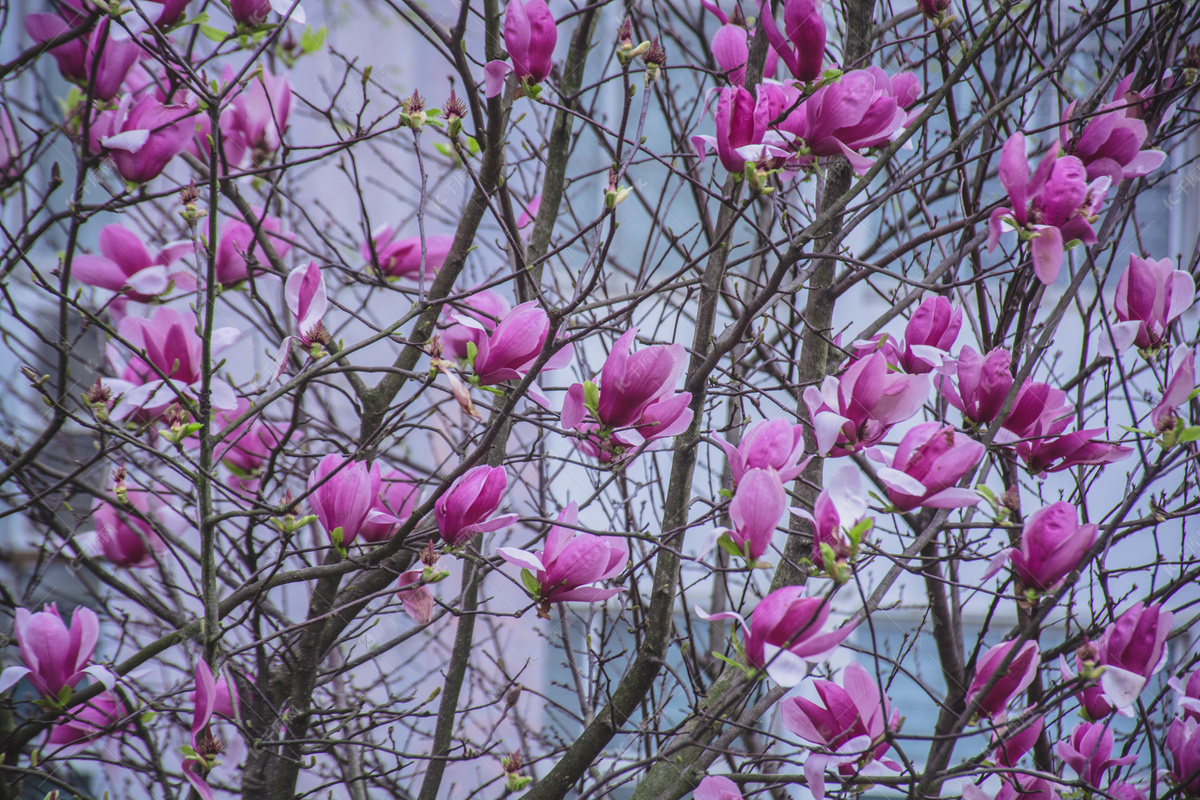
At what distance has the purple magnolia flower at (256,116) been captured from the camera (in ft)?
4.07

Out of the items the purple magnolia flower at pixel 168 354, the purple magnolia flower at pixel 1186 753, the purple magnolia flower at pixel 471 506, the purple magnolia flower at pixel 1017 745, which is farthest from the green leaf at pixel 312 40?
the purple magnolia flower at pixel 1186 753

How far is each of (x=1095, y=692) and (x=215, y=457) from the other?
1.07 meters

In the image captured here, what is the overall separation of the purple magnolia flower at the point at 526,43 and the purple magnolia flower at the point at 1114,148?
0.54 m

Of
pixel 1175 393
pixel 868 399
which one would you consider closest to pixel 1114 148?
pixel 1175 393

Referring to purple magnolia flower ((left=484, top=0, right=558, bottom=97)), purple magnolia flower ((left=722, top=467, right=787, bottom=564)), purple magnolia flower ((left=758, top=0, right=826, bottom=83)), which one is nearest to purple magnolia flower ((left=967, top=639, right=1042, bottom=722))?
purple magnolia flower ((left=722, top=467, right=787, bottom=564))

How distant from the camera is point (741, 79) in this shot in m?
1.12

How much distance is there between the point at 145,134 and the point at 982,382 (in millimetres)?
939

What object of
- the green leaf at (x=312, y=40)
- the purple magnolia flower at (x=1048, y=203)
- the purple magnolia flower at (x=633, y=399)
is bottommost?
the purple magnolia flower at (x=633, y=399)

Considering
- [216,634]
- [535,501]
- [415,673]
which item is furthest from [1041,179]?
[415,673]

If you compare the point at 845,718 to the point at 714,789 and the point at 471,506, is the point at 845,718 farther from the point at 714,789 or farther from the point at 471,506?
the point at 471,506

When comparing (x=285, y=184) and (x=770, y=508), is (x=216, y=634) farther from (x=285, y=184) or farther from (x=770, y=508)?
(x=285, y=184)

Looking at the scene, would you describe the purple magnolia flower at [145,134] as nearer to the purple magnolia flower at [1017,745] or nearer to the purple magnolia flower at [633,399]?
the purple magnolia flower at [633,399]

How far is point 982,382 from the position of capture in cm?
86

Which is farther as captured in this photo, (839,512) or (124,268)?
(124,268)
